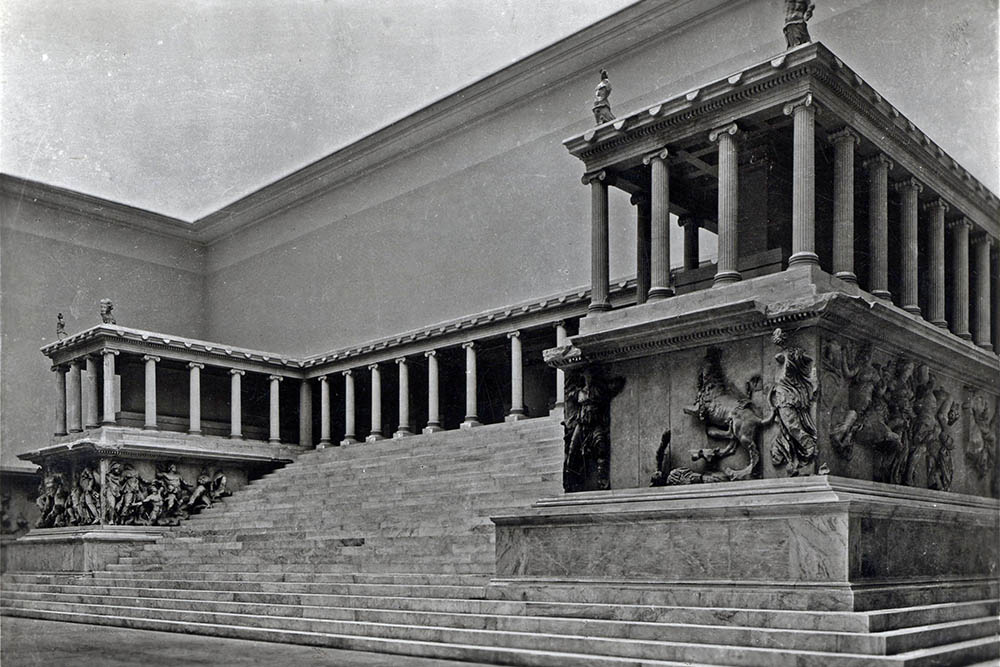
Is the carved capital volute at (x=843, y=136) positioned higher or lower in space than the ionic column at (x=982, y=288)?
higher

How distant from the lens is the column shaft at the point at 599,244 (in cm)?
1243

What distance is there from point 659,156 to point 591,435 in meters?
3.41

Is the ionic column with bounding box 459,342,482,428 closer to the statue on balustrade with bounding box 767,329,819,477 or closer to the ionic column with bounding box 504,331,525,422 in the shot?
the ionic column with bounding box 504,331,525,422

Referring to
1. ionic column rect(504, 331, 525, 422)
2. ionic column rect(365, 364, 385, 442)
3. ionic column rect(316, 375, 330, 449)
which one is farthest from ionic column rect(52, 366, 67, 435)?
ionic column rect(504, 331, 525, 422)

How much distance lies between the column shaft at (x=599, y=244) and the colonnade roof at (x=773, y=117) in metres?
0.25

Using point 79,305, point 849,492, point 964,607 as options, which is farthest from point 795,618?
point 79,305

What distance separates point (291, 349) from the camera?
34656 millimetres

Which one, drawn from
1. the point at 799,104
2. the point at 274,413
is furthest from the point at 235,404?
the point at 799,104

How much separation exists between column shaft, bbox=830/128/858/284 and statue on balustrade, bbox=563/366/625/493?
275 cm

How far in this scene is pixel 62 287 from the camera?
1291 inches

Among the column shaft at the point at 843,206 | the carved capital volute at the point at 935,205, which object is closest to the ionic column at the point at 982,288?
the carved capital volute at the point at 935,205

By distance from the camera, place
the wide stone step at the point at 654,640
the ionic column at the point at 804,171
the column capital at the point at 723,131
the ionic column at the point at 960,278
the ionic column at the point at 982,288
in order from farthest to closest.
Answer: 1. the ionic column at the point at 982,288
2. the ionic column at the point at 960,278
3. the column capital at the point at 723,131
4. the ionic column at the point at 804,171
5. the wide stone step at the point at 654,640

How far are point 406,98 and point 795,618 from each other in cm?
2258

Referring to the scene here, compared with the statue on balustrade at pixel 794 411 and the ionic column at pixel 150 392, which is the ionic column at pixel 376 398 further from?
the statue on balustrade at pixel 794 411
